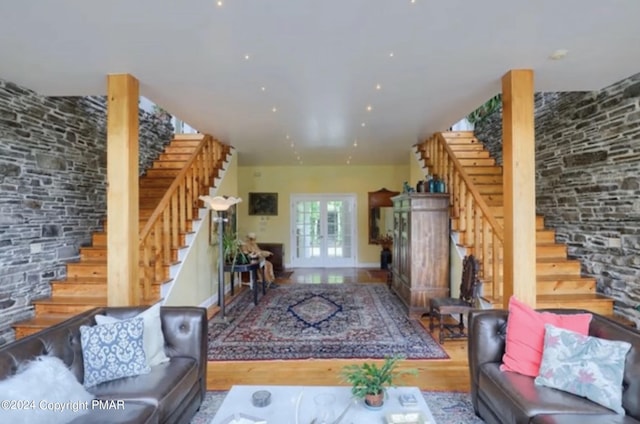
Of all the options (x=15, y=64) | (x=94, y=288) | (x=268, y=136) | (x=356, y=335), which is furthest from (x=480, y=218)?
(x=15, y=64)

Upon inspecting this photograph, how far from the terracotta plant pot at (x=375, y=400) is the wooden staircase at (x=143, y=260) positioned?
2.78m

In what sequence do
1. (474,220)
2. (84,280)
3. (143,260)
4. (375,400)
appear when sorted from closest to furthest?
(375,400), (143,260), (84,280), (474,220)

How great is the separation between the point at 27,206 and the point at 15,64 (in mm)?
1439

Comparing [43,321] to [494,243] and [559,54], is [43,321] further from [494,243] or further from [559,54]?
[559,54]

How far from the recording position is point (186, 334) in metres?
2.47

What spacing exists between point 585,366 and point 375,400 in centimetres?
122

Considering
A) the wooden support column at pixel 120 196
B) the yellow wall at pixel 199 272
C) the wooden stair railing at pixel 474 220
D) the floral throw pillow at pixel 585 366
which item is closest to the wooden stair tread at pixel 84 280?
the yellow wall at pixel 199 272

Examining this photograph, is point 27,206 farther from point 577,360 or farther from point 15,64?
point 577,360

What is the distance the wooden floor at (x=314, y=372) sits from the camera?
2883 mm

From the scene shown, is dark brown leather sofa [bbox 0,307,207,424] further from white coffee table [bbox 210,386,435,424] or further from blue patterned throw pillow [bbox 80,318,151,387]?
white coffee table [bbox 210,386,435,424]

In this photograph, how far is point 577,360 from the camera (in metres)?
1.96

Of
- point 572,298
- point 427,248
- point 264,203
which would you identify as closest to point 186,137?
point 264,203

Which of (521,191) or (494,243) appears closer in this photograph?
(521,191)

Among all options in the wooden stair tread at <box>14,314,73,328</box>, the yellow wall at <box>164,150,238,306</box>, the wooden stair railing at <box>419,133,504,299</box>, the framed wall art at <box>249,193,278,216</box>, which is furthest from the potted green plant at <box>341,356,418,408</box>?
the framed wall art at <box>249,193,278,216</box>
